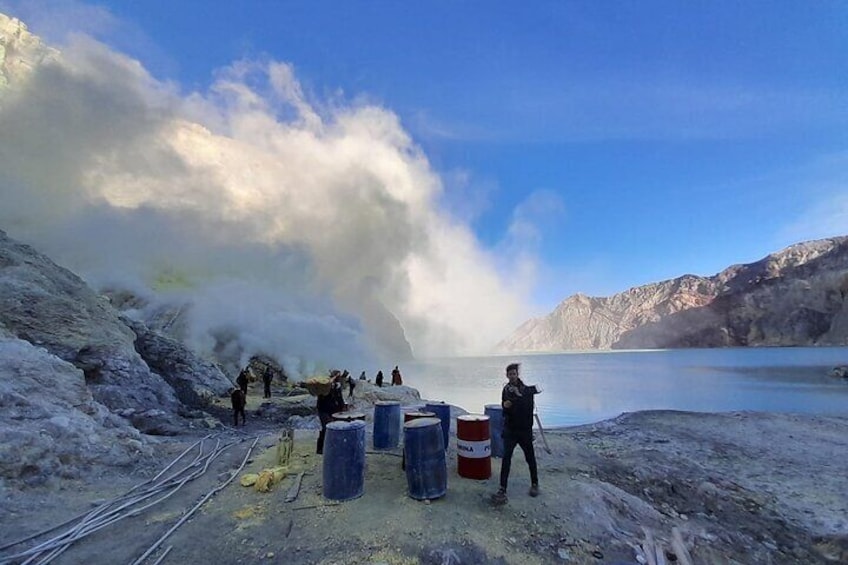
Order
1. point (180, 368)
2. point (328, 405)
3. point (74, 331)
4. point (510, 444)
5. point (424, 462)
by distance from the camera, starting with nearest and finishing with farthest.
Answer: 1. point (424, 462)
2. point (510, 444)
3. point (328, 405)
4. point (74, 331)
5. point (180, 368)

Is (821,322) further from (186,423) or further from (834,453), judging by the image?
(186,423)

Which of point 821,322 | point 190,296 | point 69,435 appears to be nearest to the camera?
point 69,435

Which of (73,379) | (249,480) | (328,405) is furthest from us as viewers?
(73,379)

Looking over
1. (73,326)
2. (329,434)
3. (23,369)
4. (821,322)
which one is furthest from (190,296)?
(821,322)

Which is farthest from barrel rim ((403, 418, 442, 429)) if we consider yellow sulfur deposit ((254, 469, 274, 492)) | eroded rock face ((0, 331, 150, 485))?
eroded rock face ((0, 331, 150, 485))

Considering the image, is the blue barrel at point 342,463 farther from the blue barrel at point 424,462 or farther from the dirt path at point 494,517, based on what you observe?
the blue barrel at point 424,462

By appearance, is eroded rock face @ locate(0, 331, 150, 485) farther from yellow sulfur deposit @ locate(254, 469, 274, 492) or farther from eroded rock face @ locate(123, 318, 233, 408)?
eroded rock face @ locate(123, 318, 233, 408)

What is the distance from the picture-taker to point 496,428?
10250mm

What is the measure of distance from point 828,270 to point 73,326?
244 m

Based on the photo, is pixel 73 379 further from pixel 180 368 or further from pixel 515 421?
pixel 180 368

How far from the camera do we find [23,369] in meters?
9.33

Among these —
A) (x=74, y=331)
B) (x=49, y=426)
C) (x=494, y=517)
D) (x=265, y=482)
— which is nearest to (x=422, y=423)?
(x=494, y=517)

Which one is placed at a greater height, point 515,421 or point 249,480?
point 515,421

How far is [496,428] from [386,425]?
8.85ft
